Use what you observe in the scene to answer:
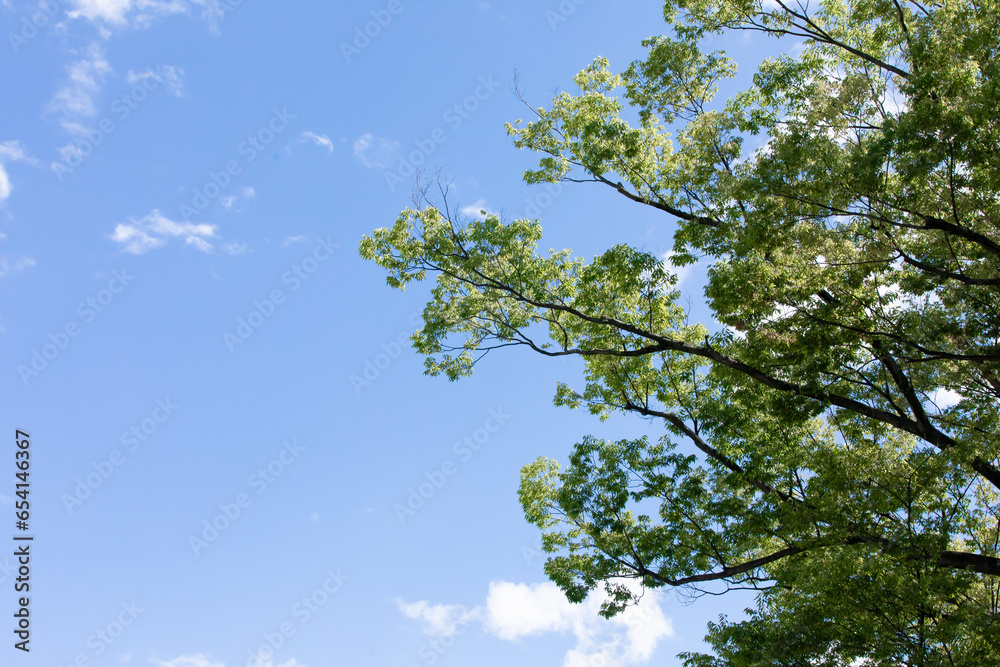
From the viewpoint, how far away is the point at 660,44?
34.1 feet

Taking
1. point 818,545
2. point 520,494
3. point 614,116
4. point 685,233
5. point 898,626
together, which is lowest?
point 898,626

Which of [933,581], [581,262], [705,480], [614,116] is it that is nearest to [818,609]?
[933,581]

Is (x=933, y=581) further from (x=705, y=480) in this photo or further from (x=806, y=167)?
(x=806, y=167)

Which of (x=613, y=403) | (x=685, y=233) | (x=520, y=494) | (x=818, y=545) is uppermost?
(x=685, y=233)

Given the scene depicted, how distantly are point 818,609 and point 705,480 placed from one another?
2.65 metres

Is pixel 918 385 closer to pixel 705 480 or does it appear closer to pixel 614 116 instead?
pixel 705 480

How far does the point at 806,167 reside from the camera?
7324mm

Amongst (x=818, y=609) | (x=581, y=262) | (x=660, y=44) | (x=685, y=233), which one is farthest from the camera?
(x=581, y=262)

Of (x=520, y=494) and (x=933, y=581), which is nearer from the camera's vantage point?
(x=933, y=581)

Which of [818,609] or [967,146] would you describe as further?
[818,609]

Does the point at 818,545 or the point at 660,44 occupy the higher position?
the point at 660,44

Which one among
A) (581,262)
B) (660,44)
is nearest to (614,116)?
(660,44)

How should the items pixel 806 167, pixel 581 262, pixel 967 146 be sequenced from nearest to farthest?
pixel 967 146, pixel 806 167, pixel 581 262

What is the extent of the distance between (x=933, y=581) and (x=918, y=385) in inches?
94.8
